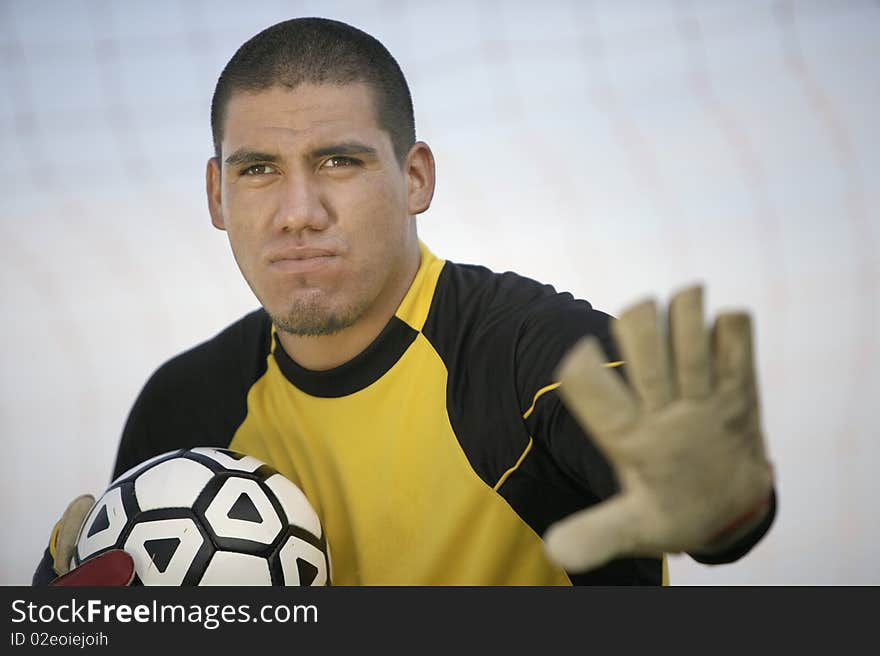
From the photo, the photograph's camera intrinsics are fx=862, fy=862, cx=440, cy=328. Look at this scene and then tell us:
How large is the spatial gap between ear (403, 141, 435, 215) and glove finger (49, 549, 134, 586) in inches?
36.0

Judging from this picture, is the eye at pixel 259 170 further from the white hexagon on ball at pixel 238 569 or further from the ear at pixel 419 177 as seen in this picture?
the white hexagon on ball at pixel 238 569

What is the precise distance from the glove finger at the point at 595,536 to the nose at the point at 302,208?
932mm

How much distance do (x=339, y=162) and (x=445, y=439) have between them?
0.59 m

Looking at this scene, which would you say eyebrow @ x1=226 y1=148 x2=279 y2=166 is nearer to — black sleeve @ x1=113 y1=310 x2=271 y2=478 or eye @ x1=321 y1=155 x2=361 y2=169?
eye @ x1=321 y1=155 x2=361 y2=169

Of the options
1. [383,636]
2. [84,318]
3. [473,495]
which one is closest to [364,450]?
[473,495]

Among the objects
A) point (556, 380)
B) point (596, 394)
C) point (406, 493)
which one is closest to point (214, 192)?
point (406, 493)

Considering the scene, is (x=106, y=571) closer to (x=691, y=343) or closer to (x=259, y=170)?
(x=259, y=170)

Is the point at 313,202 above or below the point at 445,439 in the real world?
above

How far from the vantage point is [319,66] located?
177cm

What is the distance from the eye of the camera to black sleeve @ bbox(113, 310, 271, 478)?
208cm

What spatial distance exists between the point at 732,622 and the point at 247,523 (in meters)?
0.86

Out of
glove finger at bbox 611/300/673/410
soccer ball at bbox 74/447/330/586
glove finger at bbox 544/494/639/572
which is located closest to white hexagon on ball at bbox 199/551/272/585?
soccer ball at bbox 74/447/330/586

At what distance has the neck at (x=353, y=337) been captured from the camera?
183cm

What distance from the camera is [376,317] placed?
6.02 feet
